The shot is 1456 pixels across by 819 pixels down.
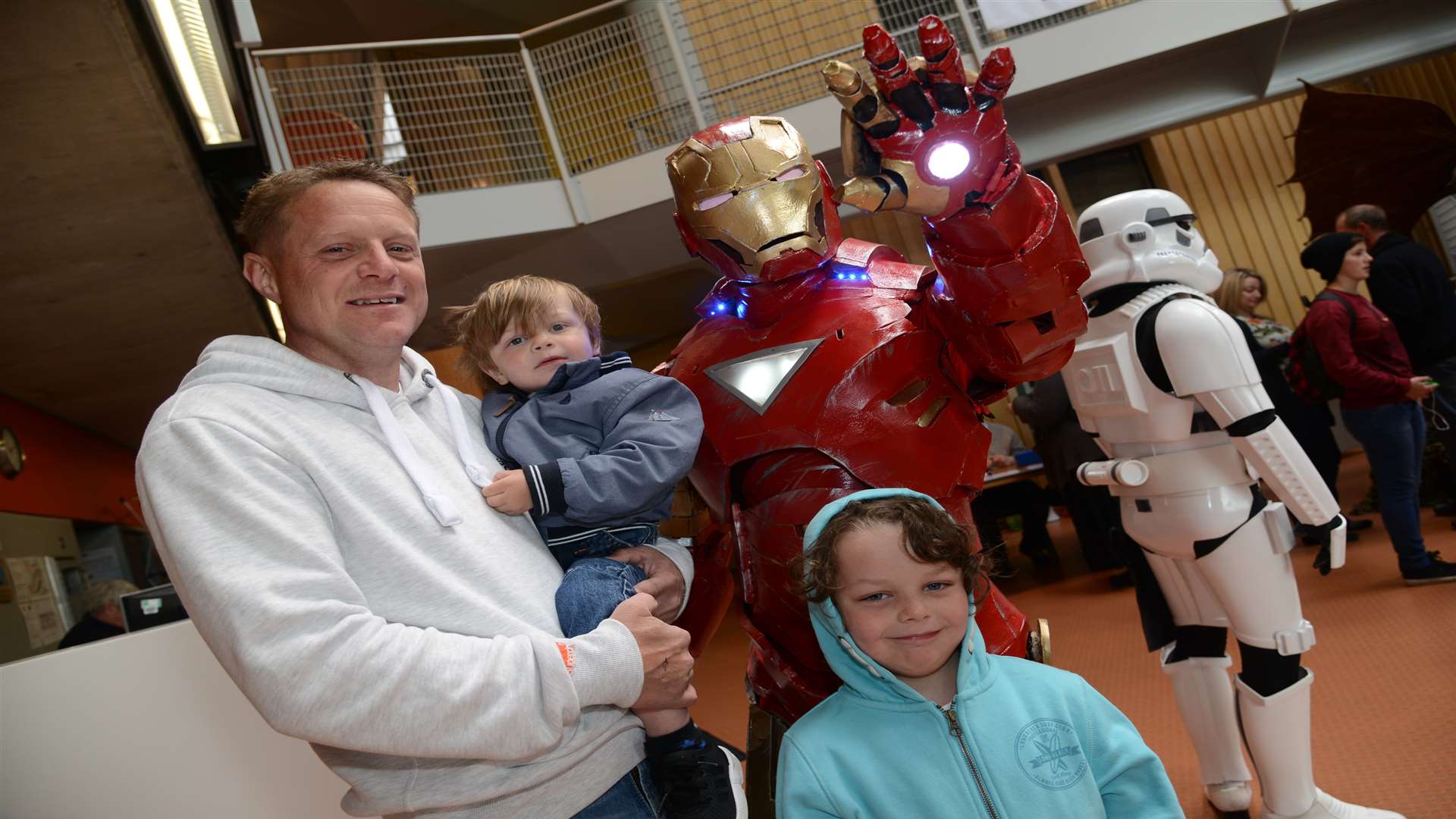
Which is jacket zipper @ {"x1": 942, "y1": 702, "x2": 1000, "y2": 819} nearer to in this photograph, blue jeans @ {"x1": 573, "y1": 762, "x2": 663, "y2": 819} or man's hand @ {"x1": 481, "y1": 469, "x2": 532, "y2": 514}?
blue jeans @ {"x1": 573, "y1": 762, "x2": 663, "y2": 819}

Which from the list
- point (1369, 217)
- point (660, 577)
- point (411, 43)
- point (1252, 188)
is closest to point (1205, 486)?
point (660, 577)

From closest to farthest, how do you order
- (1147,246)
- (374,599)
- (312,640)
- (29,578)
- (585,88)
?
(312,640), (374,599), (1147,246), (29,578), (585,88)

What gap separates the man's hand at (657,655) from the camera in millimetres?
1335

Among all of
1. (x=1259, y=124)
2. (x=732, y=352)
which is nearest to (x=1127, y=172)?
(x=1259, y=124)

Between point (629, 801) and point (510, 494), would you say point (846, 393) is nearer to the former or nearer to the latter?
point (510, 494)

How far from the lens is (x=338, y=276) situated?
1.44m

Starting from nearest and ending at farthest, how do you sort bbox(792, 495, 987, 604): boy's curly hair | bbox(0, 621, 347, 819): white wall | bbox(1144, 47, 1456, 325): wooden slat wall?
bbox(792, 495, 987, 604): boy's curly hair → bbox(0, 621, 347, 819): white wall → bbox(1144, 47, 1456, 325): wooden slat wall

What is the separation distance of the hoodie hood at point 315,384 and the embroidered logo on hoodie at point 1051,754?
89cm

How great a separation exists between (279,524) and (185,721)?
4.19 ft

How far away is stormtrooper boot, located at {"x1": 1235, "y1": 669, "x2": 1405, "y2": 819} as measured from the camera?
2.68m

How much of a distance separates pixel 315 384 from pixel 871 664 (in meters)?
0.92

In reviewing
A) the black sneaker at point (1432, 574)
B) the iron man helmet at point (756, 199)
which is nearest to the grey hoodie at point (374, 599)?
the iron man helmet at point (756, 199)

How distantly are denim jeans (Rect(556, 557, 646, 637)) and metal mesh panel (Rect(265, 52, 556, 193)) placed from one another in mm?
5260

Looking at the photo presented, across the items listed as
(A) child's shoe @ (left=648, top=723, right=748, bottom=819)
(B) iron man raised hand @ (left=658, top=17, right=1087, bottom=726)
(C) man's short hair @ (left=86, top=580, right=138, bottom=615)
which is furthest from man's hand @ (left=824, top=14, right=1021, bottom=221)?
(C) man's short hair @ (left=86, top=580, right=138, bottom=615)
